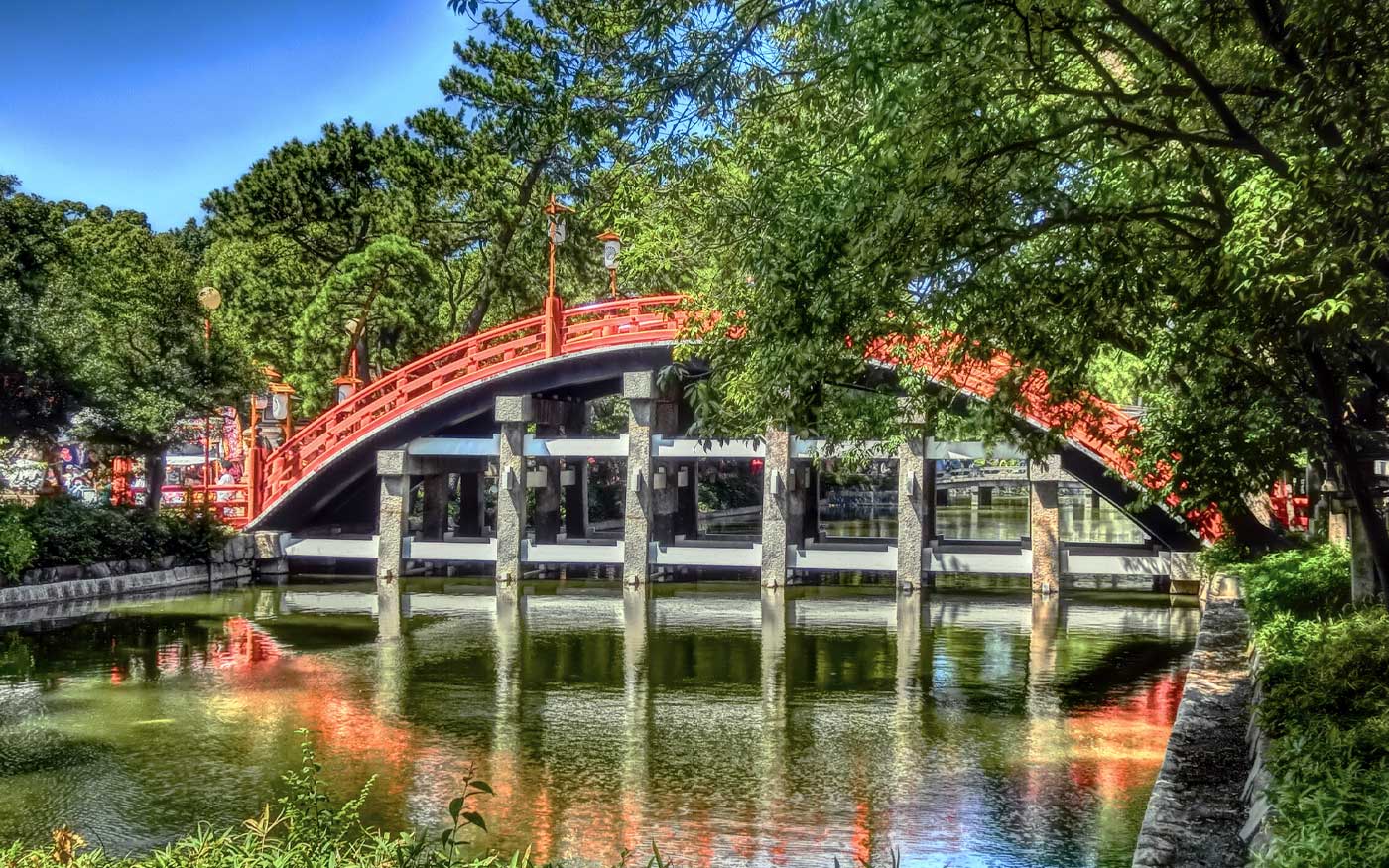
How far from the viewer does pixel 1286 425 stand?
11719 mm

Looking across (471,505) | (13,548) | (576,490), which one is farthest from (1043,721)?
(471,505)

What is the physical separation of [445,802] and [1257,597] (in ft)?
27.1

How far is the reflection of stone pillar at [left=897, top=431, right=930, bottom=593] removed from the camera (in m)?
22.9

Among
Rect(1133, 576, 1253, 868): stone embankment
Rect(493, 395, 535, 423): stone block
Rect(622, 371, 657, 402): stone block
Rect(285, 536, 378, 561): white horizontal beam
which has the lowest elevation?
Rect(1133, 576, 1253, 868): stone embankment

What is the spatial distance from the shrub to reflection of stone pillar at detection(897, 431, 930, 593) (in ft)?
49.9

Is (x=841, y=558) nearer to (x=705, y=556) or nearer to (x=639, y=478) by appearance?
(x=705, y=556)

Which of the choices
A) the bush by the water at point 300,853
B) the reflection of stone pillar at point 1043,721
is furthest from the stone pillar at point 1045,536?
the bush by the water at point 300,853

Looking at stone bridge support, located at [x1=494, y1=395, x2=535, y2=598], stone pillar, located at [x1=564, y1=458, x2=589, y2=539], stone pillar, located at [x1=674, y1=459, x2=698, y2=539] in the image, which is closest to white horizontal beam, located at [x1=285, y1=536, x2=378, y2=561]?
stone bridge support, located at [x1=494, y1=395, x2=535, y2=598]

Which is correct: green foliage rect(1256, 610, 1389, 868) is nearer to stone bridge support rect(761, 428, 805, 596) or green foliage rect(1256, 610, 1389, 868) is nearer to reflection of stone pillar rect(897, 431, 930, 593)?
reflection of stone pillar rect(897, 431, 930, 593)

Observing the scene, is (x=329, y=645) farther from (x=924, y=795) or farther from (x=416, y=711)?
(x=924, y=795)

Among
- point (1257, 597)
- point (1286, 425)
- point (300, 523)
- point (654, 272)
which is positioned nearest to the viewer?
point (1286, 425)

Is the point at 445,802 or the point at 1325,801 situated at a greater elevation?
the point at 1325,801

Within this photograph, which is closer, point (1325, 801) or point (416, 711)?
point (1325, 801)

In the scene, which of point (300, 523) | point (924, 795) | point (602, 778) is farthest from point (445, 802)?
point (300, 523)
